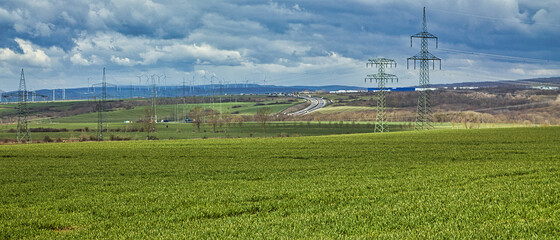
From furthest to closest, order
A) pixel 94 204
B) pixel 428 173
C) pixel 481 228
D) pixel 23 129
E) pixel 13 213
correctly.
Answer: pixel 23 129 → pixel 428 173 → pixel 94 204 → pixel 13 213 → pixel 481 228

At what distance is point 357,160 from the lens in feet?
142

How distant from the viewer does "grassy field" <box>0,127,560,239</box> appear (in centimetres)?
1616

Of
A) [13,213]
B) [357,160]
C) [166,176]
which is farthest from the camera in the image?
[357,160]

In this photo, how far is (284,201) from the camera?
2217 cm

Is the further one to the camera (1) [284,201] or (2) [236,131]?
(2) [236,131]

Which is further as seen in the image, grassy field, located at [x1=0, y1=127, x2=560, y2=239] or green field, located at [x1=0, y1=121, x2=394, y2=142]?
green field, located at [x1=0, y1=121, x2=394, y2=142]

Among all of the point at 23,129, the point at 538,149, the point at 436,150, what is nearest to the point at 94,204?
the point at 436,150

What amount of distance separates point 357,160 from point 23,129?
121 m

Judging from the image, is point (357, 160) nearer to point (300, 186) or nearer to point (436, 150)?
point (436, 150)

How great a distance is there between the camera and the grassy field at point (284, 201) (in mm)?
16156

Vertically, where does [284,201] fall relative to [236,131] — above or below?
above

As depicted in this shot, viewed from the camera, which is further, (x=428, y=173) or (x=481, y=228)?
(x=428, y=173)

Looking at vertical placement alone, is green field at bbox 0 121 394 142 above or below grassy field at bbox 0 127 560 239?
below

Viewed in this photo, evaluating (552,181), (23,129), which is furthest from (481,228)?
(23,129)
